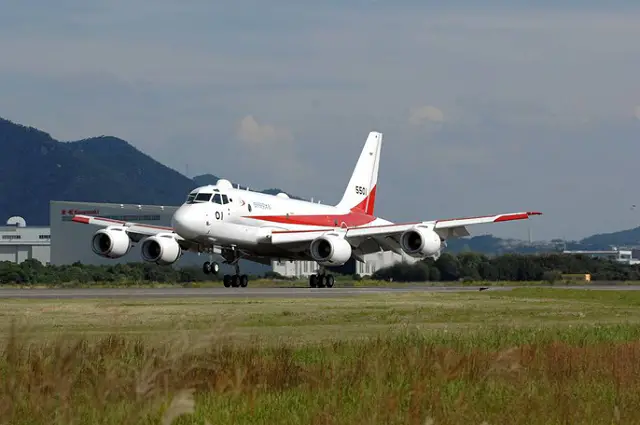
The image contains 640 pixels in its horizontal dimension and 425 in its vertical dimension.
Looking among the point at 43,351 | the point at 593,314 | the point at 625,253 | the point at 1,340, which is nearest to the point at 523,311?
the point at 593,314

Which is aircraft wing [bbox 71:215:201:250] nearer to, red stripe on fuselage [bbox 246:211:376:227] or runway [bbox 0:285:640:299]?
red stripe on fuselage [bbox 246:211:376:227]

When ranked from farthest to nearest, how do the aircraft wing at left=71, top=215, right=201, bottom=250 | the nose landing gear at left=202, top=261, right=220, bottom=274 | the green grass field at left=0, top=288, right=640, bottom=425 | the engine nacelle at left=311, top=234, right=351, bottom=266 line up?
the aircraft wing at left=71, top=215, right=201, bottom=250 < the engine nacelle at left=311, top=234, right=351, bottom=266 < the nose landing gear at left=202, top=261, right=220, bottom=274 < the green grass field at left=0, top=288, right=640, bottom=425

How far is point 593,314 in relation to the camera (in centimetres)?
3109

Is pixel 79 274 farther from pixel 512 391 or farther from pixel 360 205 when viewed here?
pixel 512 391

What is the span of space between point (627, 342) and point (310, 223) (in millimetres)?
40660

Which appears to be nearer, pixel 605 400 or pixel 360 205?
pixel 605 400

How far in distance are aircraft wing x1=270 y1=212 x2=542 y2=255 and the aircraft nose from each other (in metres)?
5.07

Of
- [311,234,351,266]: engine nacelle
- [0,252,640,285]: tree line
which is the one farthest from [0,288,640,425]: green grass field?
[0,252,640,285]: tree line

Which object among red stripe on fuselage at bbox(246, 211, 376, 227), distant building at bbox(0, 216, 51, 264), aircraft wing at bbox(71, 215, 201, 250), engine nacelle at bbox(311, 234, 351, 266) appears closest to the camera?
engine nacelle at bbox(311, 234, 351, 266)

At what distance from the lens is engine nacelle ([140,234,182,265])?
184 feet

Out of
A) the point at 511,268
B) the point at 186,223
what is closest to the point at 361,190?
the point at 511,268

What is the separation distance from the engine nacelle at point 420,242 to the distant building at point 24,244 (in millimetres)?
69937

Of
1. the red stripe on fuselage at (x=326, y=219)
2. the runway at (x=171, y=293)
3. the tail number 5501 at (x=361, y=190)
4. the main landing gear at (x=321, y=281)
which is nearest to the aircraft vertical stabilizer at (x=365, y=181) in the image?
the tail number 5501 at (x=361, y=190)

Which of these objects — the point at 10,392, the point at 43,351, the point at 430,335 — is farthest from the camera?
the point at 430,335
